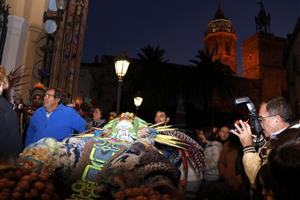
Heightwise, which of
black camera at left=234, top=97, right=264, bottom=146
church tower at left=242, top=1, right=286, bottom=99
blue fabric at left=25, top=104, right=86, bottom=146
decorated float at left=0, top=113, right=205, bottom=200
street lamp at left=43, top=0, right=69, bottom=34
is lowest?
decorated float at left=0, top=113, right=205, bottom=200

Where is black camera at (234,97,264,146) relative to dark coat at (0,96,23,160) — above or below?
above

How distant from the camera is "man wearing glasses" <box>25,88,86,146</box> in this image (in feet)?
15.4

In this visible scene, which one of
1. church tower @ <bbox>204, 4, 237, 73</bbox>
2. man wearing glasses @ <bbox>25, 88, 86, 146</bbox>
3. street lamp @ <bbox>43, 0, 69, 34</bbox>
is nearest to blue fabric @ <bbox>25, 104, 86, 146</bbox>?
man wearing glasses @ <bbox>25, 88, 86, 146</bbox>

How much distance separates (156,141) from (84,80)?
117 feet

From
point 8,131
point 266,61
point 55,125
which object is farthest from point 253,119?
point 266,61

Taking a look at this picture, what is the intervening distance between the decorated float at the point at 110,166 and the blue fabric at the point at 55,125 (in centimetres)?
97

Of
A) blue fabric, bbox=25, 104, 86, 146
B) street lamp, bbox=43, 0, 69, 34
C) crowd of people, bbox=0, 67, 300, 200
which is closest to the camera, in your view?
crowd of people, bbox=0, 67, 300, 200

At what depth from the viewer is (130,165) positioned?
2.80 meters

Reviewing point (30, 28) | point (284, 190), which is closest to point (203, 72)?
point (30, 28)

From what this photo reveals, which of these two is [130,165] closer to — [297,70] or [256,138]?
[256,138]

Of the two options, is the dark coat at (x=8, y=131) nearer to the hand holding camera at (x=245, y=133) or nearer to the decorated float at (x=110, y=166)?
the decorated float at (x=110, y=166)

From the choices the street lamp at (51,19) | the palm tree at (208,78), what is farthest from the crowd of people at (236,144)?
the palm tree at (208,78)

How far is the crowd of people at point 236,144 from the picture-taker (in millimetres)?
1472

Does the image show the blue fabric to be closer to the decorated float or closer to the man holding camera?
the decorated float
